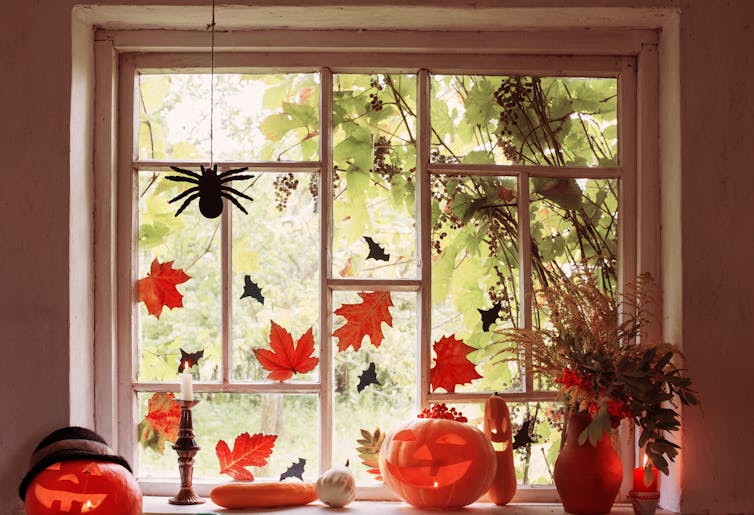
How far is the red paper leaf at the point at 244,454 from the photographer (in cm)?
246

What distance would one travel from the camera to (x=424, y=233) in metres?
2.46

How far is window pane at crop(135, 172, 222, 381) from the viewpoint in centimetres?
248

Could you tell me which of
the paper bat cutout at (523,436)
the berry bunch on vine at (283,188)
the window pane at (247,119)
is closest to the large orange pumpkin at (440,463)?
the paper bat cutout at (523,436)

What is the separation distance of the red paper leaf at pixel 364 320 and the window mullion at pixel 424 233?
0.11 meters

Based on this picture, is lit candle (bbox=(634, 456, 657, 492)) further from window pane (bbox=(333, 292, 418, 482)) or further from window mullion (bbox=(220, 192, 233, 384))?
window mullion (bbox=(220, 192, 233, 384))

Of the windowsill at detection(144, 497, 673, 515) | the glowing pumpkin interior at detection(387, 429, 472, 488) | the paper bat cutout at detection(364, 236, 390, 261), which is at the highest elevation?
the paper bat cutout at detection(364, 236, 390, 261)

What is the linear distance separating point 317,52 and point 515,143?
0.63m

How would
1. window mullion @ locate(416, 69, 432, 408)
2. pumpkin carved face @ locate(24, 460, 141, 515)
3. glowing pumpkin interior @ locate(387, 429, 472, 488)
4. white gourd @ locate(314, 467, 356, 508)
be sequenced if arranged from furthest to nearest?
1. window mullion @ locate(416, 69, 432, 408)
2. white gourd @ locate(314, 467, 356, 508)
3. glowing pumpkin interior @ locate(387, 429, 472, 488)
4. pumpkin carved face @ locate(24, 460, 141, 515)

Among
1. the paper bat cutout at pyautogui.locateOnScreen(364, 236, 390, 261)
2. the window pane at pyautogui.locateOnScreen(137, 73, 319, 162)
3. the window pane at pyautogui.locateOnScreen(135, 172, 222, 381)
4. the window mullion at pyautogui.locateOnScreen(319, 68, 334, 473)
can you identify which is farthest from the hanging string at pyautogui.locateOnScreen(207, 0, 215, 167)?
the paper bat cutout at pyautogui.locateOnScreen(364, 236, 390, 261)

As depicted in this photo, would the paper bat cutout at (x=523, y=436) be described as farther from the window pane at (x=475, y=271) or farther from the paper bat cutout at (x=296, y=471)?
the paper bat cutout at (x=296, y=471)

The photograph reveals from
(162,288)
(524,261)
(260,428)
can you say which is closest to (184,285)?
(162,288)

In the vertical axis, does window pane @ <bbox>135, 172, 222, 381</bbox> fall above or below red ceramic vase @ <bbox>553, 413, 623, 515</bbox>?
above

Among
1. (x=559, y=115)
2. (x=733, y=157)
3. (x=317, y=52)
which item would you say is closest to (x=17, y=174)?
(x=317, y=52)

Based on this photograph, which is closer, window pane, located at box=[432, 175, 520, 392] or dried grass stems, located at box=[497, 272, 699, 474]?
dried grass stems, located at box=[497, 272, 699, 474]
